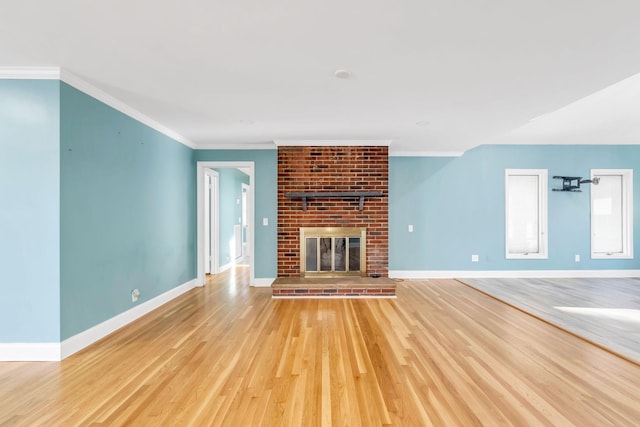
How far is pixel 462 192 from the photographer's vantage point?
17.8 ft

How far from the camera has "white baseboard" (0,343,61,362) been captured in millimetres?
2307

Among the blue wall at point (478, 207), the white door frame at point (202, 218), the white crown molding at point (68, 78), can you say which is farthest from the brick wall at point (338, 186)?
the white crown molding at point (68, 78)

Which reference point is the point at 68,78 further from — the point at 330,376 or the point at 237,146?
the point at 330,376

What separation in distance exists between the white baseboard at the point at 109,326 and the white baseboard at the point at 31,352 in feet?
0.18

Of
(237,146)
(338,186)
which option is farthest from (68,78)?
(338,186)

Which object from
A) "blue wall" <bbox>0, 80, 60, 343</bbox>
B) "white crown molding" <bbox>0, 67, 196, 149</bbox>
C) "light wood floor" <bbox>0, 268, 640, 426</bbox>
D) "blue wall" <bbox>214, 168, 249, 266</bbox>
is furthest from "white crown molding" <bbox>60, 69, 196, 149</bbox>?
"light wood floor" <bbox>0, 268, 640, 426</bbox>

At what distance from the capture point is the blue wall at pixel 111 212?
244cm

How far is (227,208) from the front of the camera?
655 centimetres

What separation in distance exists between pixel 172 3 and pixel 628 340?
446 cm

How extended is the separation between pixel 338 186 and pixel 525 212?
3804 mm

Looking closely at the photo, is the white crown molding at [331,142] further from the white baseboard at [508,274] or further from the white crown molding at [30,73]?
the white crown molding at [30,73]

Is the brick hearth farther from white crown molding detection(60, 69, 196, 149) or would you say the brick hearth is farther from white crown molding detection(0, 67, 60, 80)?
white crown molding detection(0, 67, 60, 80)

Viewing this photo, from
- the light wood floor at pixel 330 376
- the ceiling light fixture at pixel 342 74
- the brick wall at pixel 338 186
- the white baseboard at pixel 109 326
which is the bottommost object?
the light wood floor at pixel 330 376

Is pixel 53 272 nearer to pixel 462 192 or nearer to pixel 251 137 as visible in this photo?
pixel 251 137
